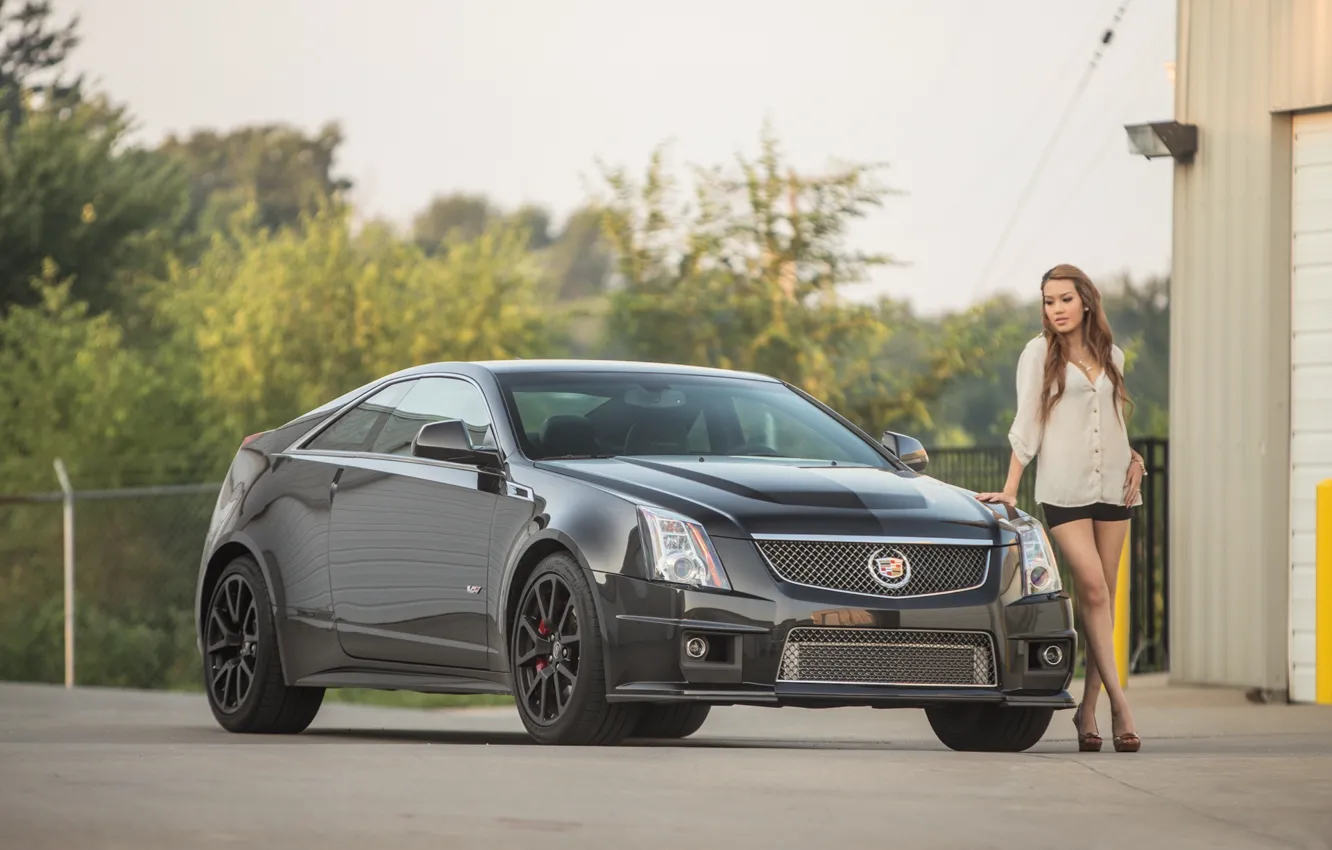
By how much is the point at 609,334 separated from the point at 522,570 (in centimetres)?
2831

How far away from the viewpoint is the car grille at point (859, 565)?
8695 millimetres

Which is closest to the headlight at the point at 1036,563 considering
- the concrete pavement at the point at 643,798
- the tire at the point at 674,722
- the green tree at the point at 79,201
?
the concrete pavement at the point at 643,798

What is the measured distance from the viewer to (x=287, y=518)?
1101 centimetres

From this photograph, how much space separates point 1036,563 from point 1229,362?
5.08 metres

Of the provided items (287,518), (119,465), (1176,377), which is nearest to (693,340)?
(119,465)

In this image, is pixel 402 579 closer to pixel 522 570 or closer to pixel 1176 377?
pixel 522 570

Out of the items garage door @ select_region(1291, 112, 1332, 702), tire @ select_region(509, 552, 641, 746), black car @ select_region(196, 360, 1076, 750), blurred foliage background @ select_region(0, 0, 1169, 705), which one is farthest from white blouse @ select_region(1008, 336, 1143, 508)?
blurred foliage background @ select_region(0, 0, 1169, 705)

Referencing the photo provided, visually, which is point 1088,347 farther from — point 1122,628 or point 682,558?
point 1122,628

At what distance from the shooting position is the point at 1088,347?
9734 mm

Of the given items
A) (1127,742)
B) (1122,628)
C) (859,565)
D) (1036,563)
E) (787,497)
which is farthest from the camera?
(1122,628)

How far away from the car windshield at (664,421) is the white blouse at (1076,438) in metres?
0.66

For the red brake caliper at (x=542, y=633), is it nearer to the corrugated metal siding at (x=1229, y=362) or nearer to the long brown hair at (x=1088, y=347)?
the long brown hair at (x=1088, y=347)

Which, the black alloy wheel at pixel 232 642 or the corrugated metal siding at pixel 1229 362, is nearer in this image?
the black alloy wheel at pixel 232 642

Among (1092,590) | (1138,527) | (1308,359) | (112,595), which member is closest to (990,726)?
(1092,590)
